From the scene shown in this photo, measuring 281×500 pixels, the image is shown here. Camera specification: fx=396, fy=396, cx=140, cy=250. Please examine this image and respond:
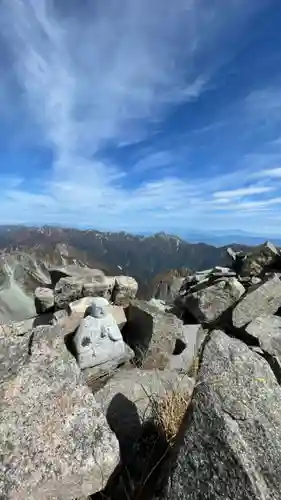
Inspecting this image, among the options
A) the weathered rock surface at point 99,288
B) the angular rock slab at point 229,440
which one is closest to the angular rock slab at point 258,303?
the weathered rock surface at point 99,288

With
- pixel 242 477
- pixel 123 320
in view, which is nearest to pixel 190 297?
pixel 123 320

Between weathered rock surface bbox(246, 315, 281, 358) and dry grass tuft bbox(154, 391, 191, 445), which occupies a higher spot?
dry grass tuft bbox(154, 391, 191, 445)

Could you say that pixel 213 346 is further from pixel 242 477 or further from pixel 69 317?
pixel 69 317

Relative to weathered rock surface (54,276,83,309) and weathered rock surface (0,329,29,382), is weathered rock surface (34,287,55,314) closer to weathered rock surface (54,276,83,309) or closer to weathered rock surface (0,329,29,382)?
weathered rock surface (54,276,83,309)

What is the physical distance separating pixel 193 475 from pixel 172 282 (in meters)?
13.0

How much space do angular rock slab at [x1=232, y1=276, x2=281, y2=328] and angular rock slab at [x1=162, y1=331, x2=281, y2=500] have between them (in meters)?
4.85

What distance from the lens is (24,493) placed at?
102 inches

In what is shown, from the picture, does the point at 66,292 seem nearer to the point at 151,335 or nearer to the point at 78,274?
the point at 78,274

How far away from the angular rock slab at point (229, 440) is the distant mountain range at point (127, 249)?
24.6m

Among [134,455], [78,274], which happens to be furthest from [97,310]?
[134,455]

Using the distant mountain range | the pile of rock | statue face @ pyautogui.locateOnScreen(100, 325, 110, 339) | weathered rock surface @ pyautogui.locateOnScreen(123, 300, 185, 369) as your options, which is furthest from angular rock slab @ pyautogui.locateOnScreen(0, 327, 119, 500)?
the distant mountain range

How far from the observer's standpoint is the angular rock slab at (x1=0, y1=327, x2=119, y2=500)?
2.67m

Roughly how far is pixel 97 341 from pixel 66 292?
2.16 metres

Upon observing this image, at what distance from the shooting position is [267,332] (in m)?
7.25
